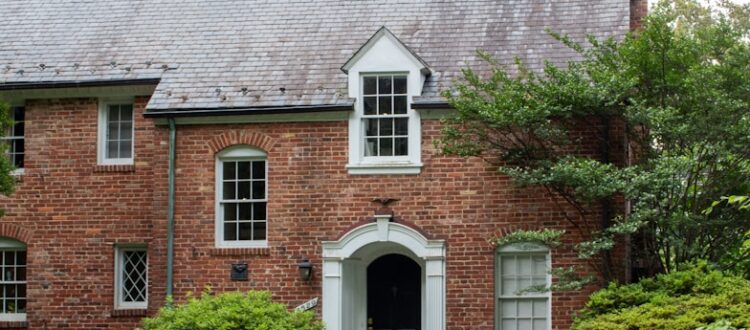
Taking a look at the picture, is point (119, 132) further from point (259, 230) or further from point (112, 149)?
point (259, 230)

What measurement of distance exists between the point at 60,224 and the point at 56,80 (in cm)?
260

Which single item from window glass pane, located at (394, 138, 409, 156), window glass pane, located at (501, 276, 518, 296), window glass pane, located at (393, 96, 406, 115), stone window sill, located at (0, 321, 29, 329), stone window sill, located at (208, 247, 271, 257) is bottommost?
stone window sill, located at (0, 321, 29, 329)

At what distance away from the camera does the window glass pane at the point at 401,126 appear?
21.5 meters

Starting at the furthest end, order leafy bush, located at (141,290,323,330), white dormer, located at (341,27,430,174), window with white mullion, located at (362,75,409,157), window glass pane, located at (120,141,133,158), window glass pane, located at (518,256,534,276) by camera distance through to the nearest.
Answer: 1. window glass pane, located at (120,141,133,158)
2. window with white mullion, located at (362,75,409,157)
3. white dormer, located at (341,27,430,174)
4. window glass pane, located at (518,256,534,276)
5. leafy bush, located at (141,290,323,330)

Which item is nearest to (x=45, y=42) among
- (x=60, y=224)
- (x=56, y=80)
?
(x=56, y=80)

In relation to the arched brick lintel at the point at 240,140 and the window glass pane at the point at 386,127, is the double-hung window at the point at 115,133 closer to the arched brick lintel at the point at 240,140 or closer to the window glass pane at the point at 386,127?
the arched brick lintel at the point at 240,140

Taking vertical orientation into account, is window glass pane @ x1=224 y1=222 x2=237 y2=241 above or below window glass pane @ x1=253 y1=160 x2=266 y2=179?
below

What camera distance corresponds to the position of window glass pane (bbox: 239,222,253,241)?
72.1 feet

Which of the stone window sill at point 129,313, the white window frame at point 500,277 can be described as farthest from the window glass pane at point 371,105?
the stone window sill at point 129,313

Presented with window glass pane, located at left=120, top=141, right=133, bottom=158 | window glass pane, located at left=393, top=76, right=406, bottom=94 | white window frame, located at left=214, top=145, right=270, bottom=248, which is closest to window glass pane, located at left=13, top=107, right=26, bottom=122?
window glass pane, located at left=120, top=141, right=133, bottom=158

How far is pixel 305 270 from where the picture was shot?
21344 millimetres

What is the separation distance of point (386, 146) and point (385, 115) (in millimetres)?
526

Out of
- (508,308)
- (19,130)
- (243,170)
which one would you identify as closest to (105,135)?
(19,130)

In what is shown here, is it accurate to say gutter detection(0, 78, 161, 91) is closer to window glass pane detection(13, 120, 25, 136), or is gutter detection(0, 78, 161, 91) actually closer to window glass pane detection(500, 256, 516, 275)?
window glass pane detection(13, 120, 25, 136)
